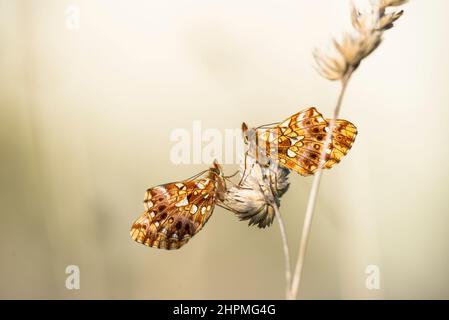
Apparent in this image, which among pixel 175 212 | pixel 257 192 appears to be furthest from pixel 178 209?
pixel 257 192

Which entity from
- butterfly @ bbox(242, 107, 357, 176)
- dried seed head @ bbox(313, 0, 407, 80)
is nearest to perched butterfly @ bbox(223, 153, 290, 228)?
butterfly @ bbox(242, 107, 357, 176)

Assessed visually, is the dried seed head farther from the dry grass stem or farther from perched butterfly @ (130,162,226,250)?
perched butterfly @ (130,162,226,250)

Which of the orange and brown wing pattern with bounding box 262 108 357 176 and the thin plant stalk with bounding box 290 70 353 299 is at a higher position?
the orange and brown wing pattern with bounding box 262 108 357 176

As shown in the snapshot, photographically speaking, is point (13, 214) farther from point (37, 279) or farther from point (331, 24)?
point (331, 24)

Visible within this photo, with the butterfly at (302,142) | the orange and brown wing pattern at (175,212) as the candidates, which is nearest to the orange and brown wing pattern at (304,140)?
the butterfly at (302,142)

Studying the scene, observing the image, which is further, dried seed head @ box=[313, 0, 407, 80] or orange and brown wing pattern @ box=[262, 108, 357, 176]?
orange and brown wing pattern @ box=[262, 108, 357, 176]

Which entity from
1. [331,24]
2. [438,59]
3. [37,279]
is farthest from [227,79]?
[37,279]

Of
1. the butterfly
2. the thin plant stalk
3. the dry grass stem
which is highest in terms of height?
the dry grass stem
